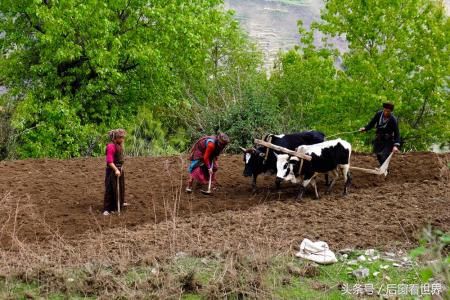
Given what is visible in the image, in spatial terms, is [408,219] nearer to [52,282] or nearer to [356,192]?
[356,192]

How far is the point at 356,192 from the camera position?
12891mm

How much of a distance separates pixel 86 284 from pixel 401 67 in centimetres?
2107

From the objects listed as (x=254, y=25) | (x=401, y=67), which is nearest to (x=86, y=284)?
A: (x=401, y=67)

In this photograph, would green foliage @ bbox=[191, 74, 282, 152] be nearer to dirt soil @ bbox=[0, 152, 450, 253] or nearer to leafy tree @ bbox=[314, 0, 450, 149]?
dirt soil @ bbox=[0, 152, 450, 253]

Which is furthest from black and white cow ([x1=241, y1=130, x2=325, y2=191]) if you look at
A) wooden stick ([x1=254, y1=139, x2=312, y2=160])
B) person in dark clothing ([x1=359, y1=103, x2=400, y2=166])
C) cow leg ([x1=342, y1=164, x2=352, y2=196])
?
person in dark clothing ([x1=359, y1=103, x2=400, y2=166])

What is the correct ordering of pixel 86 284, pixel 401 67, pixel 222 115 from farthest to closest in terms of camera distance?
pixel 401 67 < pixel 222 115 < pixel 86 284

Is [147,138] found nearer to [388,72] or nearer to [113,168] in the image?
[388,72]

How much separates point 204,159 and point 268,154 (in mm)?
1198

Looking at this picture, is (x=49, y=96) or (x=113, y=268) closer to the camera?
(x=113, y=268)

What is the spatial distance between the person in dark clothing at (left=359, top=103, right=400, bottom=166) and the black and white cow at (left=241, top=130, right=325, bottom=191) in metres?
1.11

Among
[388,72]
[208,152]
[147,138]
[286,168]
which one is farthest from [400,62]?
[208,152]

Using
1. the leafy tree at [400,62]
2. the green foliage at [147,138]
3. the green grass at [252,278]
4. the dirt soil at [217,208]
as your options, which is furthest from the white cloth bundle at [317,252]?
the leafy tree at [400,62]

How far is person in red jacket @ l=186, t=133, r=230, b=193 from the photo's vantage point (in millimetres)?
12453

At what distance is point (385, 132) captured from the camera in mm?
13281
